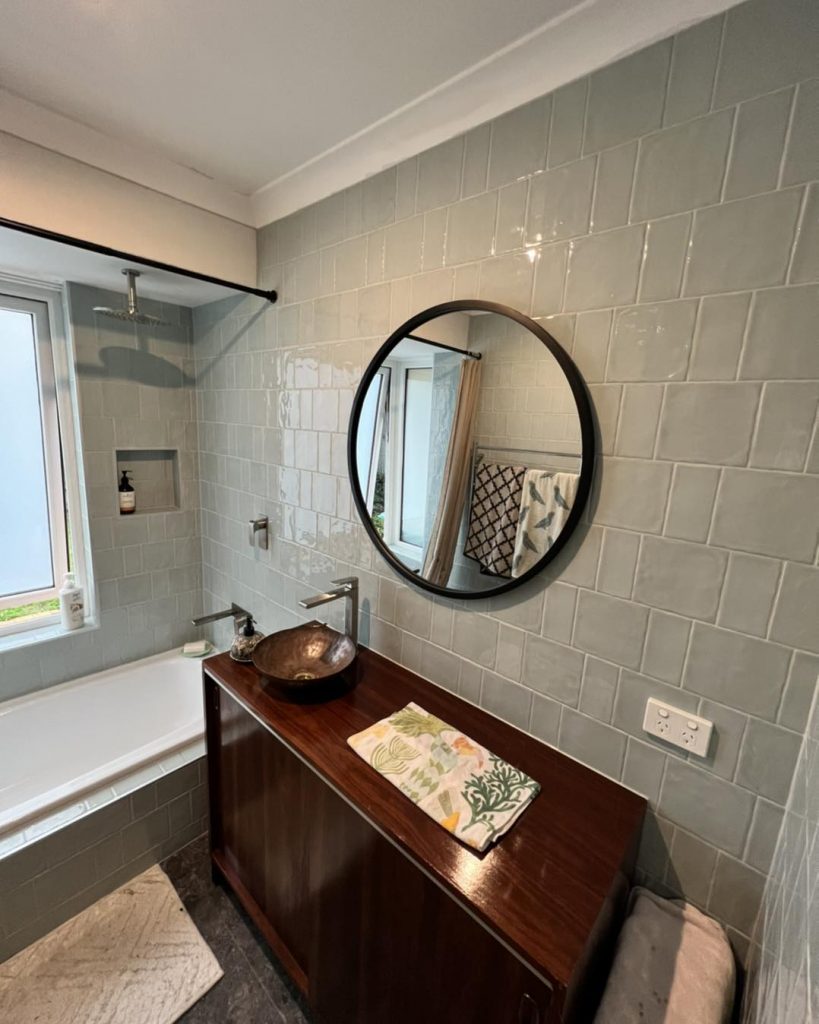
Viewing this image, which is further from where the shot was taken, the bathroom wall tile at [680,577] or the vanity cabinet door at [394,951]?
the bathroom wall tile at [680,577]

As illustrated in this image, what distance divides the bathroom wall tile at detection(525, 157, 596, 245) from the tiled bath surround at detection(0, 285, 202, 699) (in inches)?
76.1

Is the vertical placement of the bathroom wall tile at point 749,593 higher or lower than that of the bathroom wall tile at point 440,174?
lower

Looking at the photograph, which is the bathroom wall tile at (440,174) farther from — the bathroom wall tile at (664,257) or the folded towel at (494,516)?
the folded towel at (494,516)

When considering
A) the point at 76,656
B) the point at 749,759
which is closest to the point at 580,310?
the point at 749,759

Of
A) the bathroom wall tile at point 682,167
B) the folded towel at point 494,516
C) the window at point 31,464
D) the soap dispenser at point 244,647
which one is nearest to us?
the bathroom wall tile at point 682,167

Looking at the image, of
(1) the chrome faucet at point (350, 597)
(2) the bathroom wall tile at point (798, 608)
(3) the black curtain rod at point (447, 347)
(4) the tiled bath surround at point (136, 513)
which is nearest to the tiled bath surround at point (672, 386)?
(2) the bathroom wall tile at point (798, 608)

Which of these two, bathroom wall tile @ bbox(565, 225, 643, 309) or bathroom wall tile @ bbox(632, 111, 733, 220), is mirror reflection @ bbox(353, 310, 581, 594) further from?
bathroom wall tile @ bbox(632, 111, 733, 220)

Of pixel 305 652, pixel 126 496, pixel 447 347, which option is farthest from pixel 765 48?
pixel 126 496

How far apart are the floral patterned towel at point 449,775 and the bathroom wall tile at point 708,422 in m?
0.79

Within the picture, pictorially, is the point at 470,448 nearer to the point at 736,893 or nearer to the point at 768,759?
the point at 768,759

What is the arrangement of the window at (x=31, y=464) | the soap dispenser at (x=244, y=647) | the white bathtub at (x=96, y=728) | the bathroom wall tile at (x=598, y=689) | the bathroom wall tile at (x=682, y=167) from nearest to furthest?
the bathroom wall tile at (x=682, y=167)
the bathroom wall tile at (x=598, y=689)
the soap dispenser at (x=244, y=647)
the white bathtub at (x=96, y=728)
the window at (x=31, y=464)

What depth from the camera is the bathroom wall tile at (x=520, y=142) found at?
3.20 ft

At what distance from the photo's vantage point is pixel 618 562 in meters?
0.96

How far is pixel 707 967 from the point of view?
31.9 inches
